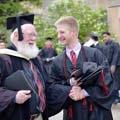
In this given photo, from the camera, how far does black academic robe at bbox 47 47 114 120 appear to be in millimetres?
6000

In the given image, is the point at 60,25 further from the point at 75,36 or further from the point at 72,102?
the point at 72,102

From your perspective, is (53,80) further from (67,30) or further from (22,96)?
(22,96)

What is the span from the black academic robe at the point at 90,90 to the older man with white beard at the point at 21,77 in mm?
432

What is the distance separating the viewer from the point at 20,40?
5.54 meters

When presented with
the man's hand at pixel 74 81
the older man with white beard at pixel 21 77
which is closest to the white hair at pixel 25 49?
the older man with white beard at pixel 21 77

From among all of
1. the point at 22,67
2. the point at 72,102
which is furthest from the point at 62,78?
the point at 22,67

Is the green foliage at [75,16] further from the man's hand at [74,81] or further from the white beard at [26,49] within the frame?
the white beard at [26,49]

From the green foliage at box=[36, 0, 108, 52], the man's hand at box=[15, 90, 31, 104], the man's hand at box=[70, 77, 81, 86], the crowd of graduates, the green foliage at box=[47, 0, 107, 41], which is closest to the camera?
the man's hand at box=[15, 90, 31, 104]

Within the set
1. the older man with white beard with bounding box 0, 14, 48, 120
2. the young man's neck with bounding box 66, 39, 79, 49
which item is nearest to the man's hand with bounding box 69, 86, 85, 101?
the older man with white beard with bounding box 0, 14, 48, 120

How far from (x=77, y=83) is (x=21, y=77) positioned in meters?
0.82

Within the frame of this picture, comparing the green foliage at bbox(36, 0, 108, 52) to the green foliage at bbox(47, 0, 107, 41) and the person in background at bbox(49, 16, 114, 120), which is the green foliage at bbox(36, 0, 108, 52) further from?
the person in background at bbox(49, 16, 114, 120)

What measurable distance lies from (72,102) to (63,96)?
22 centimetres

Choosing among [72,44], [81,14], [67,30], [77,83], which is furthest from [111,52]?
[81,14]

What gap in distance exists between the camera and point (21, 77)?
17.5 feet
